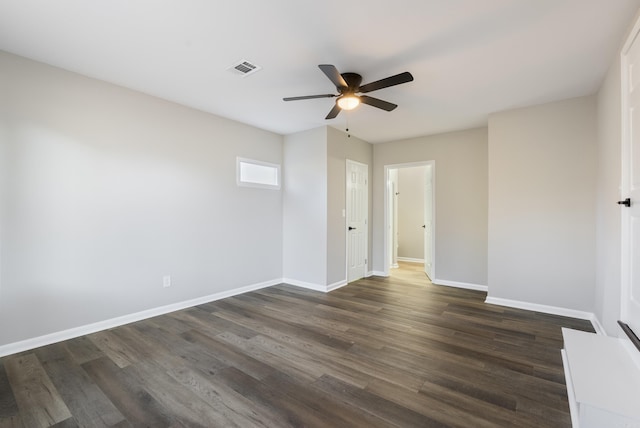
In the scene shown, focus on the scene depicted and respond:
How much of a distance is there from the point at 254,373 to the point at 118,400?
903 millimetres

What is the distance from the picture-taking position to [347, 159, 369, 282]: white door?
201 inches

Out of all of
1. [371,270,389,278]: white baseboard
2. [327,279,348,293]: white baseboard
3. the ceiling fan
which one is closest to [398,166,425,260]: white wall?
[371,270,389,278]: white baseboard

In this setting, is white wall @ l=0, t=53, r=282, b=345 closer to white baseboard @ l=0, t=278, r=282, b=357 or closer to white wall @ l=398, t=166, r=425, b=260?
white baseboard @ l=0, t=278, r=282, b=357

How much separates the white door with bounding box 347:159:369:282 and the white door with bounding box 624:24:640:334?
343cm

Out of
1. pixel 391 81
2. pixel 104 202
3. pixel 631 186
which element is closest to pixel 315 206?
pixel 391 81

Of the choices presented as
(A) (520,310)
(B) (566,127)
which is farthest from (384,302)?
(B) (566,127)

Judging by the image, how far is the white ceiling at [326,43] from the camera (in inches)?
77.3

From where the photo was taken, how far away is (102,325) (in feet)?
9.91

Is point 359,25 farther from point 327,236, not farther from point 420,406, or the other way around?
point 327,236

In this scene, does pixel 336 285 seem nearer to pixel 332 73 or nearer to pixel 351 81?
pixel 351 81

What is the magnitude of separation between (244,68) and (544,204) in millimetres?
3908

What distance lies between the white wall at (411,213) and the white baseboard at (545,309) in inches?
144

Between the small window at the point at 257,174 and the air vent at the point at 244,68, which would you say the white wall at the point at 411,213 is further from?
the air vent at the point at 244,68

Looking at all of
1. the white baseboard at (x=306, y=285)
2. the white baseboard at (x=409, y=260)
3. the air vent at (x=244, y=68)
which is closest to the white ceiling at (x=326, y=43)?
the air vent at (x=244, y=68)
